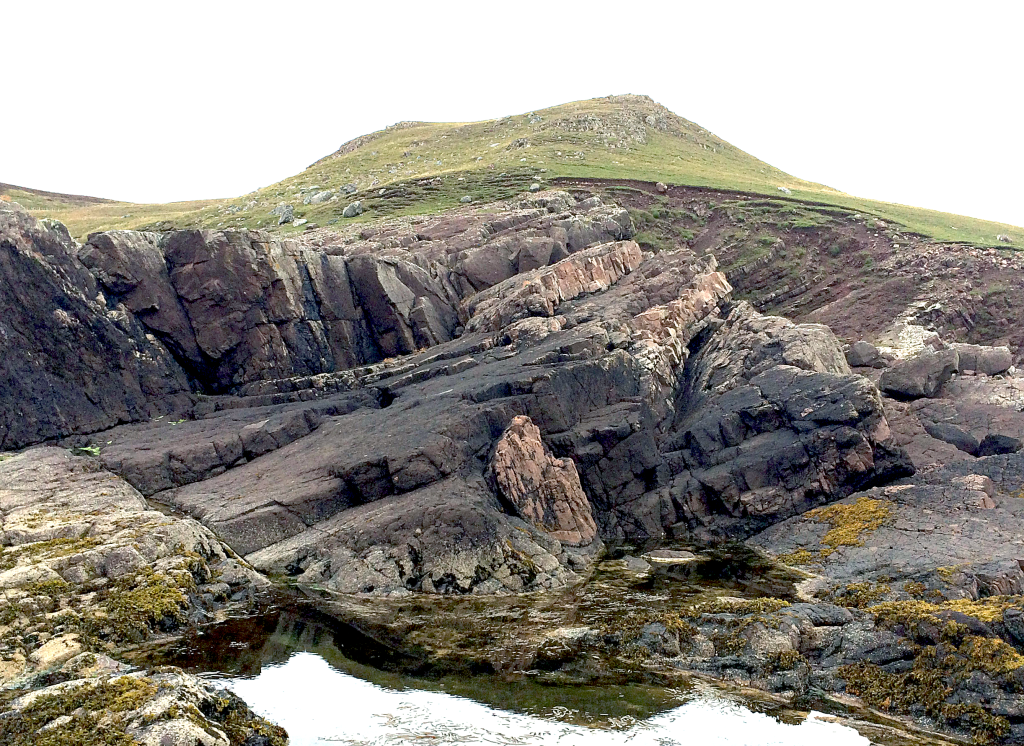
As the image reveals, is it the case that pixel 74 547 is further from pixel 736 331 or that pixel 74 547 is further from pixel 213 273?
pixel 736 331

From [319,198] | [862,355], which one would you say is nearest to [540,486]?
[862,355]

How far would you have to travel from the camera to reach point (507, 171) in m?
75.1

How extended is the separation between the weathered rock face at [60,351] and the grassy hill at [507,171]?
86.8 ft

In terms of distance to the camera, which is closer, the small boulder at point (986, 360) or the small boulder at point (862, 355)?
the small boulder at point (986, 360)

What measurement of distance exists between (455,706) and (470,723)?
3.22 ft

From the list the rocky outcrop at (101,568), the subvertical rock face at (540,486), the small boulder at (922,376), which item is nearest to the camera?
the rocky outcrop at (101,568)

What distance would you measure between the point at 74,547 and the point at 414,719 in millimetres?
14220

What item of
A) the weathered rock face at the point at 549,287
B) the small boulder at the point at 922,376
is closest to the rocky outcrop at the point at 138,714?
the weathered rock face at the point at 549,287

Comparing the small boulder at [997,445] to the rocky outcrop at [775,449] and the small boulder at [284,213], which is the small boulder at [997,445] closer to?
the rocky outcrop at [775,449]

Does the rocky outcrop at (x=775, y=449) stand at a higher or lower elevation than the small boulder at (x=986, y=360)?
lower

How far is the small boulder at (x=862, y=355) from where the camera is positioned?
150ft

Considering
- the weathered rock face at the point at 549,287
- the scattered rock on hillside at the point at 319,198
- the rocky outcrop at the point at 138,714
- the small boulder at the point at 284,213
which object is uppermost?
the scattered rock on hillside at the point at 319,198

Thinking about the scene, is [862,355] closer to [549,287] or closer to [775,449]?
[775,449]

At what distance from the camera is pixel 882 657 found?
19.7 m
